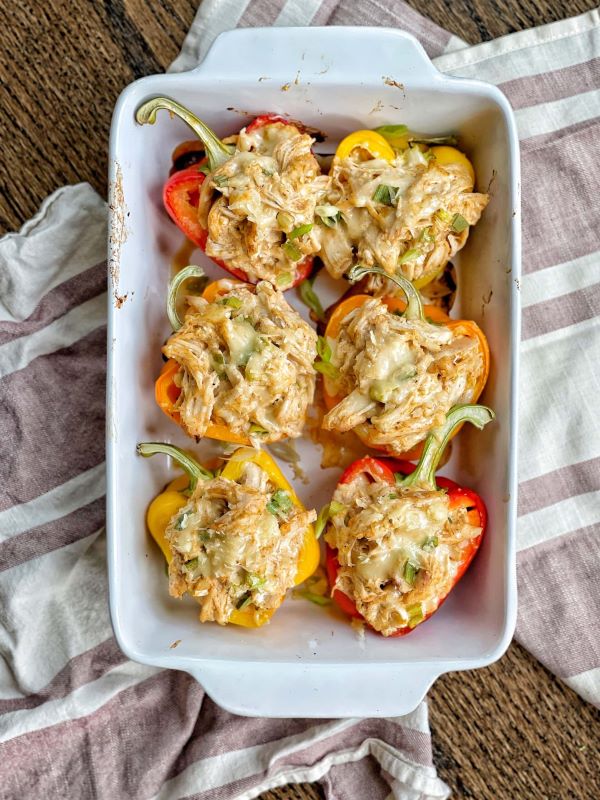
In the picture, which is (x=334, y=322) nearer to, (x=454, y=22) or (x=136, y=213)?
(x=136, y=213)

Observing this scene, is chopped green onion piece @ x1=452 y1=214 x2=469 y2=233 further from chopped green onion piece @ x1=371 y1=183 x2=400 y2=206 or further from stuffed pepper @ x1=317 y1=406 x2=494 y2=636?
stuffed pepper @ x1=317 y1=406 x2=494 y2=636

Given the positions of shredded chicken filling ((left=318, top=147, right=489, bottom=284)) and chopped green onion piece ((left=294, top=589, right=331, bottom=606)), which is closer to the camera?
shredded chicken filling ((left=318, top=147, right=489, bottom=284))

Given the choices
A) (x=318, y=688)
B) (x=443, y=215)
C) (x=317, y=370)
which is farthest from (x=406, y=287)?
(x=318, y=688)

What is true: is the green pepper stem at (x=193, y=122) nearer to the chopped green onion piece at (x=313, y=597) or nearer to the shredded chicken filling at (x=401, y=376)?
the shredded chicken filling at (x=401, y=376)

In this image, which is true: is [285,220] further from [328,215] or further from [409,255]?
[409,255]

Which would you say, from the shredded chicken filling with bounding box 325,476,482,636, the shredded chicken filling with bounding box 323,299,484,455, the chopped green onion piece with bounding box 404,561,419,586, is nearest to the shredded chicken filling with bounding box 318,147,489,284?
the shredded chicken filling with bounding box 323,299,484,455

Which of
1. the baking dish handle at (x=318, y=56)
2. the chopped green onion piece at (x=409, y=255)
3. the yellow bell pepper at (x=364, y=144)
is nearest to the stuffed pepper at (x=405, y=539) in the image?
the chopped green onion piece at (x=409, y=255)
